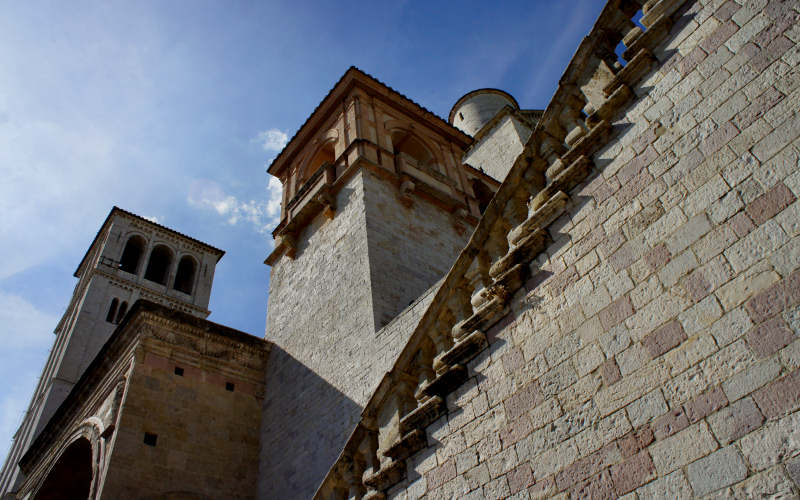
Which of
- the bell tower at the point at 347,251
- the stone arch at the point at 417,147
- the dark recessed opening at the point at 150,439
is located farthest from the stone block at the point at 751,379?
the stone arch at the point at 417,147

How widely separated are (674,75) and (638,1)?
1027 millimetres

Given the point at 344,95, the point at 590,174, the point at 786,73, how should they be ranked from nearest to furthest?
the point at 786,73 → the point at 590,174 → the point at 344,95

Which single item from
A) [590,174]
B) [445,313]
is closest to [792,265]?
[590,174]

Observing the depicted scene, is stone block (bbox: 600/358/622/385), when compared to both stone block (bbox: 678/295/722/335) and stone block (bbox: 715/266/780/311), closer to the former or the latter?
stone block (bbox: 678/295/722/335)

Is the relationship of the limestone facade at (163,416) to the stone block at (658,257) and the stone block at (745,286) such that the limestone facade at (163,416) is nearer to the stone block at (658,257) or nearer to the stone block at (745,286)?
the stone block at (658,257)

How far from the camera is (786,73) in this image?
369 centimetres

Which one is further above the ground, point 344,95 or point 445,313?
point 344,95

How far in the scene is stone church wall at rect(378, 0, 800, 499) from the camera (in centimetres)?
304

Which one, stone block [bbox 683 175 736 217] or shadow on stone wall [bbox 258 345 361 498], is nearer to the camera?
stone block [bbox 683 175 736 217]

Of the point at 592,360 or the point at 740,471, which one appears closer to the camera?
the point at 740,471

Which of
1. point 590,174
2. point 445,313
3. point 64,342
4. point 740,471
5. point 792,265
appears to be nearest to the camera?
point 740,471

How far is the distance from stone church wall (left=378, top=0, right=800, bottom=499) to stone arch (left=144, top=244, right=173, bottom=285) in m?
27.2

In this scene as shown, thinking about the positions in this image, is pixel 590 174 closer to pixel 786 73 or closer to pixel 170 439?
pixel 786 73

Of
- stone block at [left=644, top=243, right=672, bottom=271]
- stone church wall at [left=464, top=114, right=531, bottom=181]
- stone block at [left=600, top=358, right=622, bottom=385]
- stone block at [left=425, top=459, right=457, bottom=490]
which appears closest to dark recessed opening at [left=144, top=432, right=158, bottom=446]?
stone block at [left=425, top=459, right=457, bottom=490]
